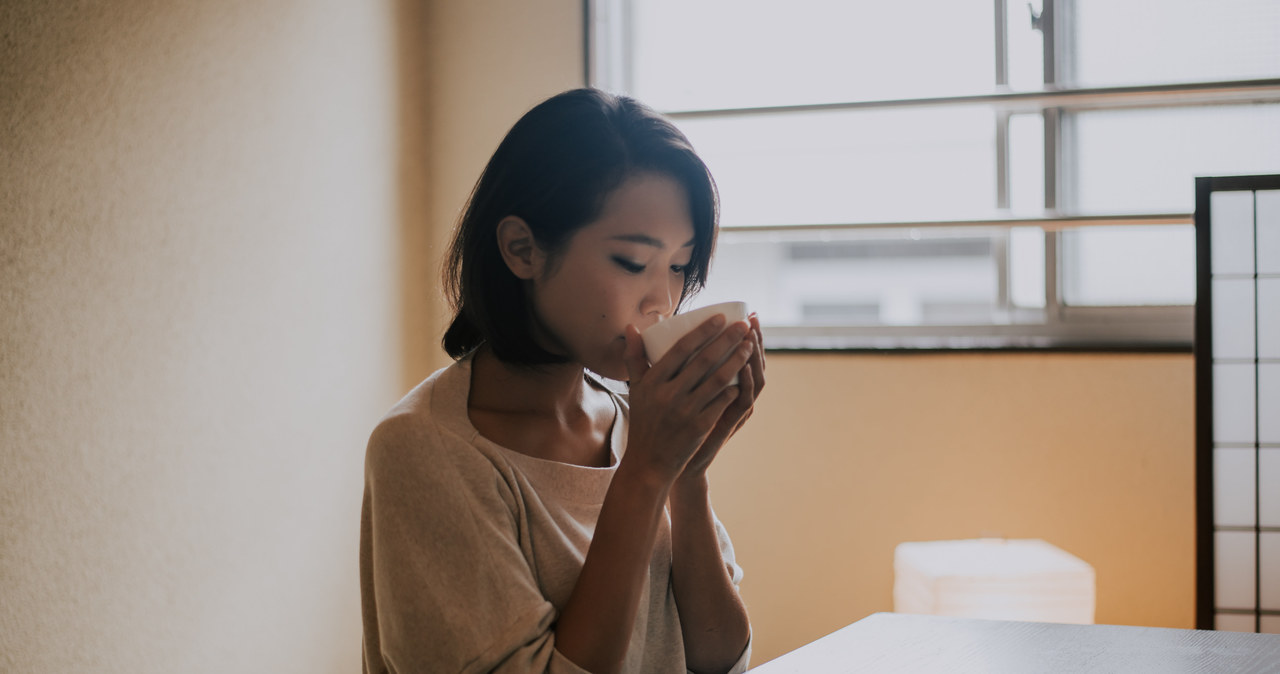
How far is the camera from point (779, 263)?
13922mm

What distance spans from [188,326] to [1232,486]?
209 centimetres

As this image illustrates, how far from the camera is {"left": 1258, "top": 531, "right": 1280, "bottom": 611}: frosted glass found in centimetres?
187

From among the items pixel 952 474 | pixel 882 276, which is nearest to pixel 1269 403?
pixel 952 474

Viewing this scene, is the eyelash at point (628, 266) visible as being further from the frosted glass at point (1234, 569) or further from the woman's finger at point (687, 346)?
the frosted glass at point (1234, 569)

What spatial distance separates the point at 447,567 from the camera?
2.74 feet

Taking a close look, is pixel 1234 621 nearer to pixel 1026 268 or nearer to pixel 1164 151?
pixel 1026 268

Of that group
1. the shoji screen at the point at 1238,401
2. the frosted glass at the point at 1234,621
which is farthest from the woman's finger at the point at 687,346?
the frosted glass at the point at 1234,621

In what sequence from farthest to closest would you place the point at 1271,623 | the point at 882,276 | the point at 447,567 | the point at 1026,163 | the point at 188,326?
1. the point at 882,276
2. the point at 1026,163
3. the point at 1271,623
4. the point at 188,326
5. the point at 447,567

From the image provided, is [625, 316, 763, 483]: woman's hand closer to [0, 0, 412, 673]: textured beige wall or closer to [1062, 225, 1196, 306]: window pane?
[0, 0, 412, 673]: textured beige wall

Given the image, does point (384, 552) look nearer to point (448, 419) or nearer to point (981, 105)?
point (448, 419)

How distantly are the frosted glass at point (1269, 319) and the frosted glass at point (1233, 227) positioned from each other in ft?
0.17

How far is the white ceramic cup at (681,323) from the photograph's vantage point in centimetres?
86

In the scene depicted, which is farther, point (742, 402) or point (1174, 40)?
point (1174, 40)

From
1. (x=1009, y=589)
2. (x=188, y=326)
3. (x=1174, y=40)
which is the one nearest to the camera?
(x=188, y=326)
